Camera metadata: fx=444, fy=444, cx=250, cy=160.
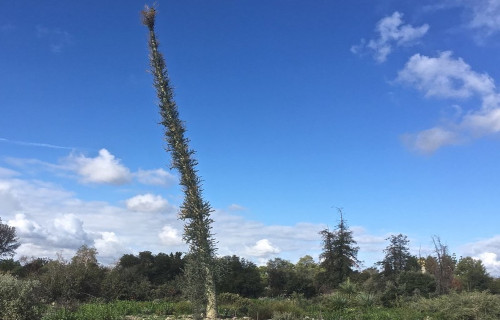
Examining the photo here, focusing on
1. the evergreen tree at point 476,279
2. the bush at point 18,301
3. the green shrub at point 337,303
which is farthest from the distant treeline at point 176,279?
the bush at point 18,301

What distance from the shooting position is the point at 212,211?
1500cm

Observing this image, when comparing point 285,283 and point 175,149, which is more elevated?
point 175,149

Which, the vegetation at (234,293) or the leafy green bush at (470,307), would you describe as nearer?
the vegetation at (234,293)

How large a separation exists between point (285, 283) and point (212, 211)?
68.9 feet

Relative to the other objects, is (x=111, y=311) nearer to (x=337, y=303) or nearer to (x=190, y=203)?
(x=190, y=203)

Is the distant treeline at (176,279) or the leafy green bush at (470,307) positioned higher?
the distant treeline at (176,279)

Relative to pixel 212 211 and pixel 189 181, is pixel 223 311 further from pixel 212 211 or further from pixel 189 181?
pixel 189 181

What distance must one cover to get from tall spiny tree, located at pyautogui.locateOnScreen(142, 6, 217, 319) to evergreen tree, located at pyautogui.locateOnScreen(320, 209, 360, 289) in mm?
22907

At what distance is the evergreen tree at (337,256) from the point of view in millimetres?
36000

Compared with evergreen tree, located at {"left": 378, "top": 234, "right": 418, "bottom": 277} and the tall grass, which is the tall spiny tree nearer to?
the tall grass

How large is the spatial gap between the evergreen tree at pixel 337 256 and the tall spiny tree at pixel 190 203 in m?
22.9

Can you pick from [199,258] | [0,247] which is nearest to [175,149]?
[199,258]

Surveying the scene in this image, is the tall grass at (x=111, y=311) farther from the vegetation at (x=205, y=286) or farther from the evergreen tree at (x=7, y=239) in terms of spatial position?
the evergreen tree at (x=7, y=239)

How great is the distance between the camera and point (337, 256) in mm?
36656
